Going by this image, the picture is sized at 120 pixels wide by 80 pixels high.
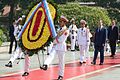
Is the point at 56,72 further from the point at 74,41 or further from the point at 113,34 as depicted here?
the point at 74,41

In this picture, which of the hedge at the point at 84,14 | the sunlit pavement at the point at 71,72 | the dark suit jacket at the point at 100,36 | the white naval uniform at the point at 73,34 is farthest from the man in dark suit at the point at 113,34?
the hedge at the point at 84,14

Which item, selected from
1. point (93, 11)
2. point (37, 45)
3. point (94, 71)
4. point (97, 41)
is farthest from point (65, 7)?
point (37, 45)

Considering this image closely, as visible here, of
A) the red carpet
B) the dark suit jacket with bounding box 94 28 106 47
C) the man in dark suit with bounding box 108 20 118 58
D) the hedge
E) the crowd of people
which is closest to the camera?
the crowd of people

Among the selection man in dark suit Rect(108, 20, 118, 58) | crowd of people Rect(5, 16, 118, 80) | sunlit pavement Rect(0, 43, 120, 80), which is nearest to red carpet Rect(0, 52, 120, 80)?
sunlit pavement Rect(0, 43, 120, 80)

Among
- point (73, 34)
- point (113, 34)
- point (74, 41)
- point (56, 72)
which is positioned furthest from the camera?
point (73, 34)

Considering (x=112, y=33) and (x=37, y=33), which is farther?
(x=112, y=33)

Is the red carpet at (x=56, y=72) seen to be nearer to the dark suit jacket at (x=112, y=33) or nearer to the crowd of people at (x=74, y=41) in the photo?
the crowd of people at (x=74, y=41)

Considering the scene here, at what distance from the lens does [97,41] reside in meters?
18.9

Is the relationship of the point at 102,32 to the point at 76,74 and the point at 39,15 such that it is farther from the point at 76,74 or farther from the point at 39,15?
the point at 39,15

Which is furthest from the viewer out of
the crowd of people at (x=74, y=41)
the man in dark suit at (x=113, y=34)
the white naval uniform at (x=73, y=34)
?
the white naval uniform at (x=73, y=34)

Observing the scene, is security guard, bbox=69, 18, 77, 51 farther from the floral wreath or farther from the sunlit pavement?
the floral wreath

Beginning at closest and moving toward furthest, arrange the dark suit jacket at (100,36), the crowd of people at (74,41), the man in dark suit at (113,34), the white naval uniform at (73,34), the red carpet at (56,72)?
the crowd of people at (74,41) → the red carpet at (56,72) → the dark suit jacket at (100,36) → the man in dark suit at (113,34) → the white naval uniform at (73,34)

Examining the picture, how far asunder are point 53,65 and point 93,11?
1530 cm

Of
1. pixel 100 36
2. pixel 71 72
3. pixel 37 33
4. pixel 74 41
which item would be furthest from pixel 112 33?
pixel 37 33
